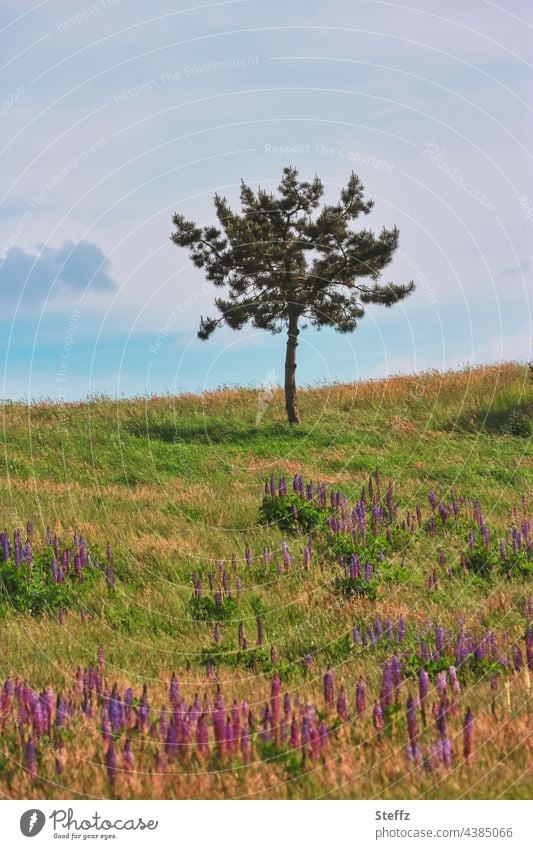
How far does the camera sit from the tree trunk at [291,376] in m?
28.7

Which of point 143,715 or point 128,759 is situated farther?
point 143,715

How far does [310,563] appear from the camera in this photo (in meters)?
10.7

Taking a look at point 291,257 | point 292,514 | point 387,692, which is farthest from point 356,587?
point 291,257

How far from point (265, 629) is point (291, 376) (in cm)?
1996

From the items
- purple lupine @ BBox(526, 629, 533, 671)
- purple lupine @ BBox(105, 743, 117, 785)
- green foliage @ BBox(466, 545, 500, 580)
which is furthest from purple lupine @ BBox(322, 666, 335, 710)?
green foliage @ BBox(466, 545, 500, 580)

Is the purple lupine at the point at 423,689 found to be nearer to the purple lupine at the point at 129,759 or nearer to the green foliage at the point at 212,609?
the purple lupine at the point at 129,759

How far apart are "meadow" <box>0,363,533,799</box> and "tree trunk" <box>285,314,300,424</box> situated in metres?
6.58

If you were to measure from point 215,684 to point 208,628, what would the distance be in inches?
89.6

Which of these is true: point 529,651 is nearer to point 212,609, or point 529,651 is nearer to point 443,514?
point 212,609

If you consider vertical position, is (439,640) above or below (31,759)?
above

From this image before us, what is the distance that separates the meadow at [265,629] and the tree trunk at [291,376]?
6.58 m

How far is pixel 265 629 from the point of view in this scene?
30.4ft

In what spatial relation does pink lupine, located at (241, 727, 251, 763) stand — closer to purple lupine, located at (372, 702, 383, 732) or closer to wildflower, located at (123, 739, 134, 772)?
wildflower, located at (123, 739, 134, 772)

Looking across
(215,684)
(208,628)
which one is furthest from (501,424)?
(215,684)
